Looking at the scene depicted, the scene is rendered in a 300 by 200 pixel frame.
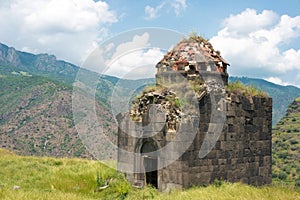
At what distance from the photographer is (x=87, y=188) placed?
11.0m

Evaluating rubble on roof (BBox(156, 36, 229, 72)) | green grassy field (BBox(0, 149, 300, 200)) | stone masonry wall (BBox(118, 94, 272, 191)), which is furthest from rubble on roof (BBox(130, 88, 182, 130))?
green grassy field (BBox(0, 149, 300, 200))

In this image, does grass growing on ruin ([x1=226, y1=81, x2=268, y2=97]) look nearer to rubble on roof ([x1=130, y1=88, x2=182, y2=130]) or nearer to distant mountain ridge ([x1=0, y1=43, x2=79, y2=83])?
rubble on roof ([x1=130, y1=88, x2=182, y2=130])

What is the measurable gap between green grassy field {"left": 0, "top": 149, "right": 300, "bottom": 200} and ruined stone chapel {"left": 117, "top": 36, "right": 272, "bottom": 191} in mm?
593

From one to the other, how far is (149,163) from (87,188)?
203 cm

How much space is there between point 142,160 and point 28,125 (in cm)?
4381

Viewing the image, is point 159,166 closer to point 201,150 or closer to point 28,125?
point 201,150

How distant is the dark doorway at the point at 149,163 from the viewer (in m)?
10.8

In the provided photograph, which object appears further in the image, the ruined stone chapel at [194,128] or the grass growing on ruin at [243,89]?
the grass growing on ruin at [243,89]

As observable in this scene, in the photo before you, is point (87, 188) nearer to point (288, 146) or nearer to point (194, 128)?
point (194, 128)

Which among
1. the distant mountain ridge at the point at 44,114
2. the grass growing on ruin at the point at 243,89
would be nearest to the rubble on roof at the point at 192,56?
the grass growing on ruin at the point at 243,89

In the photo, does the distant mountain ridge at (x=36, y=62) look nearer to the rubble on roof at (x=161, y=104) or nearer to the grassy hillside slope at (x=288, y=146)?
the grassy hillside slope at (x=288, y=146)

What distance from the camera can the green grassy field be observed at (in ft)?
25.0

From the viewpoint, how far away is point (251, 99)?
11.5 meters

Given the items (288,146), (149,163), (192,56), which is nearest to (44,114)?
(288,146)
